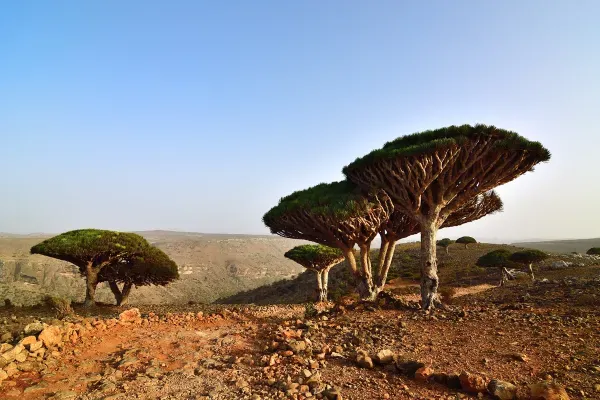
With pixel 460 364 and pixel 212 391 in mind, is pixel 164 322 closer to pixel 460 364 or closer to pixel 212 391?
pixel 212 391

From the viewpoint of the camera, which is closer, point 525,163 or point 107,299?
point 525,163

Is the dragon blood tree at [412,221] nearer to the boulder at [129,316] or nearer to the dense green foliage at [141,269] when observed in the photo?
the boulder at [129,316]

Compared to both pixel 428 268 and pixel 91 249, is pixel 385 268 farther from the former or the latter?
pixel 91 249

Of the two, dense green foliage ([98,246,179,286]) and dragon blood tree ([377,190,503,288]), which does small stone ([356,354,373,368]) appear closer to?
dragon blood tree ([377,190,503,288])

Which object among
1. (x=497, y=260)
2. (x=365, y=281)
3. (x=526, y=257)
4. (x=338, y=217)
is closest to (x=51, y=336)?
(x=338, y=217)

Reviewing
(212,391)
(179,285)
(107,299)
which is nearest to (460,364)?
(212,391)

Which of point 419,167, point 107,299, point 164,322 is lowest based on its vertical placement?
point 107,299

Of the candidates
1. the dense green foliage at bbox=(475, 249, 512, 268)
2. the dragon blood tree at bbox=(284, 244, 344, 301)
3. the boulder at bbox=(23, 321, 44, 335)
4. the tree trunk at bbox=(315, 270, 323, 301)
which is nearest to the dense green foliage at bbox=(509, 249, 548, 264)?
the dense green foliage at bbox=(475, 249, 512, 268)

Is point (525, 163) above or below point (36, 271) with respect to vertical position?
above

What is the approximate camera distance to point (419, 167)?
12.0m

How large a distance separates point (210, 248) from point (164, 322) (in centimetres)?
8602

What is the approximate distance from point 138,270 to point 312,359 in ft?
83.1

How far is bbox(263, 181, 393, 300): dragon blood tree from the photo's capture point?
13812 millimetres

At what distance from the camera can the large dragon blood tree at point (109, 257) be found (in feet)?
74.3
